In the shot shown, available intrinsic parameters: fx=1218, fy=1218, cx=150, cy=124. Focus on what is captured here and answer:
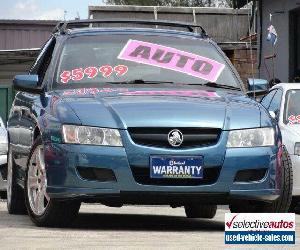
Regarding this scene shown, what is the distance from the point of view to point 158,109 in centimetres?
898

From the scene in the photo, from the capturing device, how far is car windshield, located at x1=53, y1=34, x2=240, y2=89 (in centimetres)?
1003

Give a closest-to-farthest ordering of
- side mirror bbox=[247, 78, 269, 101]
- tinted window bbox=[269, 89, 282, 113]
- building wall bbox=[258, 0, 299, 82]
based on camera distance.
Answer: side mirror bbox=[247, 78, 269, 101], tinted window bbox=[269, 89, 282, 113], building wall bbox=[258, 0, 299, 82]

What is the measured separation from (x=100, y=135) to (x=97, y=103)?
0.39m

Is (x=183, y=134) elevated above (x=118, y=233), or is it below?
above

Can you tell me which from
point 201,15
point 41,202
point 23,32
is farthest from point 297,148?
point 23,32

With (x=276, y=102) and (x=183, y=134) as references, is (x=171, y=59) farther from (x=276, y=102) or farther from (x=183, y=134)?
(x=276, y=102)

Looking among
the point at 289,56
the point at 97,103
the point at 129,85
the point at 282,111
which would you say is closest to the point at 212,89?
the point at 129,85

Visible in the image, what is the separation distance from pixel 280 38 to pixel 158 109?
19836 mm

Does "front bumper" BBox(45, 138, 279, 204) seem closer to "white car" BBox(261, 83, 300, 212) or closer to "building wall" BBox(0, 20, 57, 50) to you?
"white car" BBox(261, 83, 300, 212)

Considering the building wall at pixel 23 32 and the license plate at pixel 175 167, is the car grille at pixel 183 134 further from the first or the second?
the building wall at pixel 23 32

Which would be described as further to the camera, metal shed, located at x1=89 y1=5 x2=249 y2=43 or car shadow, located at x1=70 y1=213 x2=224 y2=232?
metal shed, located at x1=89 y1=5 x2=249 y2=43

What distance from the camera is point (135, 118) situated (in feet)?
29.0

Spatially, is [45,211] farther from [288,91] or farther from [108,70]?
[288,91]

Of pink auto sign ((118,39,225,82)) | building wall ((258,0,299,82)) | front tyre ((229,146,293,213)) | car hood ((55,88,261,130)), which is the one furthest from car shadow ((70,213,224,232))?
building wall ((258,0,299,82))
